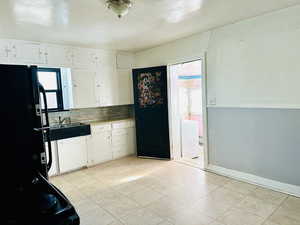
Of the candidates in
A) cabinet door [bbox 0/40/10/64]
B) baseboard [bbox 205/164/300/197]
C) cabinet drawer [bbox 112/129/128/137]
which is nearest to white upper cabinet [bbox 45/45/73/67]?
cabinet door [bbox 0/40/10/64]

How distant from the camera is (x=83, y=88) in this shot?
4.08m

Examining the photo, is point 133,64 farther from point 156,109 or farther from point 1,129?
point 1,129

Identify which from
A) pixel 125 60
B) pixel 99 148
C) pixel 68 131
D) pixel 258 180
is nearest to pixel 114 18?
pixel 125 60

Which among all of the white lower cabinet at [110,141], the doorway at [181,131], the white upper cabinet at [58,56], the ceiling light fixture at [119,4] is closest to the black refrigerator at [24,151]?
the ceiling light fixture at [119,4]

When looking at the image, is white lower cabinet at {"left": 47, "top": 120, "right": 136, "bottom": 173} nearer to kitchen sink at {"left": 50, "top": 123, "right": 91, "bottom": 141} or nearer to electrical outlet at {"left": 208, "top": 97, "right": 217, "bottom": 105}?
kitchen sink at {"left": 50, "top": 123, "right": 91, "bottom": 141}

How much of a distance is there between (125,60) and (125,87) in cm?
62

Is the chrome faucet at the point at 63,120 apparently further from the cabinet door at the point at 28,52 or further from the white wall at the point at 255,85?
the white wall at the point at 255,85

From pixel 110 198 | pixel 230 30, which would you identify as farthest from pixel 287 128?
pixel 110 198

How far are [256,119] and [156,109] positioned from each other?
1922 mm

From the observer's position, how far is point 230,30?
10.0 ft

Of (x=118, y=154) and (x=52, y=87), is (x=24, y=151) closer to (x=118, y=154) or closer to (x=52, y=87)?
(x=52, y=87)

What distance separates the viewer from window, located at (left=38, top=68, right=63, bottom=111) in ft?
12.8

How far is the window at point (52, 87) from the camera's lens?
3.90 metres

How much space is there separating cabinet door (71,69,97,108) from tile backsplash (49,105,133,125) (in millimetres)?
332
